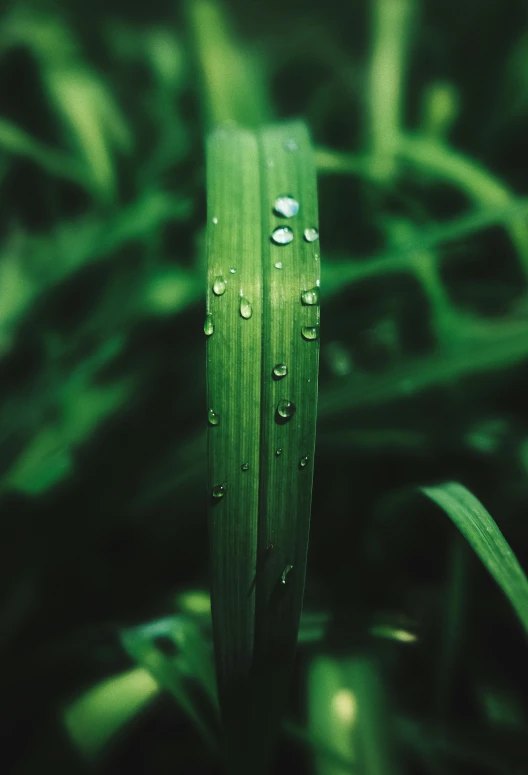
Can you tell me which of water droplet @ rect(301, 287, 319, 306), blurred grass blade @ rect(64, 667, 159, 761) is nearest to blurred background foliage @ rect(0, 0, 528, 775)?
blurred grass blade @ rect(64, 667, 159, 761)

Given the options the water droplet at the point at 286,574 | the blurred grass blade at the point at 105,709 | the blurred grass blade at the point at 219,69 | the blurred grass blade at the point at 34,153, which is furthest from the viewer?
the blurred grass blade at the point at 219,69

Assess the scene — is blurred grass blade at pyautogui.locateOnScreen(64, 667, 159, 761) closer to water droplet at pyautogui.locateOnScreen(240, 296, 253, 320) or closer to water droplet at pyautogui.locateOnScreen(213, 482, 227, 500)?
A: water droplet at pyautogui.locateOnScreen(213, 482, 227, 500)

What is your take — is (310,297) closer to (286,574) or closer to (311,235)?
(311,235)

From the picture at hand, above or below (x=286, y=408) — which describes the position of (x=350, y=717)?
below

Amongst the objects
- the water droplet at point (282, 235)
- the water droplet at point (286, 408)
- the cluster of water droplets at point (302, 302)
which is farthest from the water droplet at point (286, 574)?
the water droplet at point (282, 235)

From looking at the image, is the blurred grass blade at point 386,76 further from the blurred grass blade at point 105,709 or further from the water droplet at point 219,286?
the blurred grass blade at point 105,709

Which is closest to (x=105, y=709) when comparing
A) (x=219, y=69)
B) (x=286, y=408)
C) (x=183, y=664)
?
(x=183, y=664)

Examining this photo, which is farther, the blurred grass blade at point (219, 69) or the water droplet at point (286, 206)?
Result: the blurred grass blade at point (219, 69)
